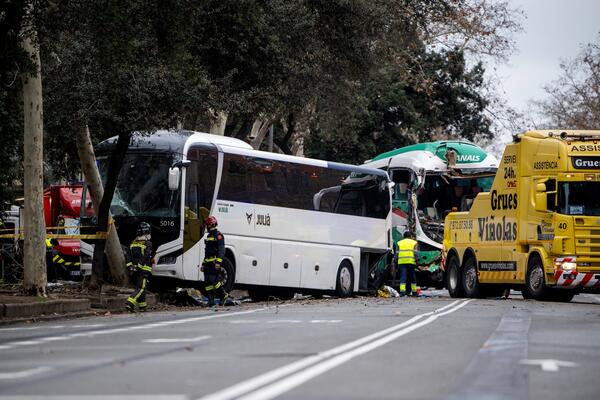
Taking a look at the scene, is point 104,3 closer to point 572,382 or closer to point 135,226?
point 135,226

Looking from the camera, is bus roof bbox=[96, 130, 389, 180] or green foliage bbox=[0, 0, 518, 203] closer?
green foliage bbox=[0, 0, 518, 203]

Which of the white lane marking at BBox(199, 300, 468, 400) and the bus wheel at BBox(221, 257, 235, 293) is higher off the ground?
the bus wheel at BBox(221, 257, 235, 293)

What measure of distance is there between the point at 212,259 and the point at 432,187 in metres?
13.7

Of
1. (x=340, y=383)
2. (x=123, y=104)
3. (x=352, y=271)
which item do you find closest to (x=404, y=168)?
(x=352, y=271)

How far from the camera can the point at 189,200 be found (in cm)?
2867

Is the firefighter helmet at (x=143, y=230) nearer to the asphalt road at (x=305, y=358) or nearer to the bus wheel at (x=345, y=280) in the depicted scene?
the asphalt road at (x=305, y=358)

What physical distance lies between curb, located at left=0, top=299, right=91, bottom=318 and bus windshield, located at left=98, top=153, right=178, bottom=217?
467cm

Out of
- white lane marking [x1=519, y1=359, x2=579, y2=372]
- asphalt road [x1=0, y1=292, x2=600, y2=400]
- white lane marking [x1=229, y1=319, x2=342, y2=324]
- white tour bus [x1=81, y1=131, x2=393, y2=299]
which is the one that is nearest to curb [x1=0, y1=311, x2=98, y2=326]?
asphalt road [x1=0, y1=292, x2=600, y2=400]

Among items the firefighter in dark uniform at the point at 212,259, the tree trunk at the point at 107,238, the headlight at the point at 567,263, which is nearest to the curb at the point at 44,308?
the firefighter in dark uniform at the point at 212,259

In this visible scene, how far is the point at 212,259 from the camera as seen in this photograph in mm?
26719

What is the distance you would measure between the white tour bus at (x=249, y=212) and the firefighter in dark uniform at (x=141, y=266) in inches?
63.3

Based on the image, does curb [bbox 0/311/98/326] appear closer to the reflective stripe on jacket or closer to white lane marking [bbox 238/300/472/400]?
white lane marking [bbox 238/300/472/400]

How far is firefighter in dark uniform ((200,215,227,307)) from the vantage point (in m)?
26.8

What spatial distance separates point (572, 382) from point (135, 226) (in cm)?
1968
